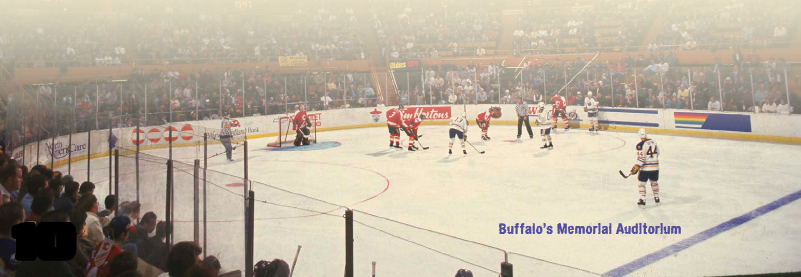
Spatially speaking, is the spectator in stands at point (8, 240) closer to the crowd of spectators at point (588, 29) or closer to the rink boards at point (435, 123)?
the rink boards at point (435, 123)

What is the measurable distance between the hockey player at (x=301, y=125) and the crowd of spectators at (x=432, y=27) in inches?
558

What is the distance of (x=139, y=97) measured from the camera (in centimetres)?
2086

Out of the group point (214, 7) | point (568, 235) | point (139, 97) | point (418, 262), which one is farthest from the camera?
point (214, 7)

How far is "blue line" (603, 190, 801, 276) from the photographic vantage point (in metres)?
7.75

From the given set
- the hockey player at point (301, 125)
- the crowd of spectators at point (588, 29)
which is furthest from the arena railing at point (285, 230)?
the crowd of spectators at point (588, 29)

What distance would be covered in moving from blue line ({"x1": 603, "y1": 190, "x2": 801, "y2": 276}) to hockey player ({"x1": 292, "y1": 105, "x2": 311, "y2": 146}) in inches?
542

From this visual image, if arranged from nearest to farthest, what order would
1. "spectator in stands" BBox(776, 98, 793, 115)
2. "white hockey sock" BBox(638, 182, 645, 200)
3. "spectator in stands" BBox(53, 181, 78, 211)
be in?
"spectator in stands" BBox(53, 181, 78, 211)
"white hockey sock" BBox(638, 182, 645, 200)
"spectator in stands" BBox(776, 98, 793, 115)

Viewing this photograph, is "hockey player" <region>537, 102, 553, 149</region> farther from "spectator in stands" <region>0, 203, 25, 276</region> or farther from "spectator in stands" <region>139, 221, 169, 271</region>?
"spectator in stands" <region>0, 203, 25, 276</region>

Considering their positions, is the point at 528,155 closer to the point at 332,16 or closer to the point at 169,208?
the point at 169,208

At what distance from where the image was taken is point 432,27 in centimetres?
3797

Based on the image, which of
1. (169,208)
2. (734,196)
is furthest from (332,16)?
(169,208)

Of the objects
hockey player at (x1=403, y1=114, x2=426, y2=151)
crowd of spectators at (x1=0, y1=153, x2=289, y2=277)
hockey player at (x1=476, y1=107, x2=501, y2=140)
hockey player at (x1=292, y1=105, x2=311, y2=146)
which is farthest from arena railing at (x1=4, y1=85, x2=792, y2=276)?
hockey player at (x1=476, y1=107, x2=501, y2=140)

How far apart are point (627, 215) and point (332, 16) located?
31445 millimetres

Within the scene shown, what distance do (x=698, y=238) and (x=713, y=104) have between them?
13996 millimetres
